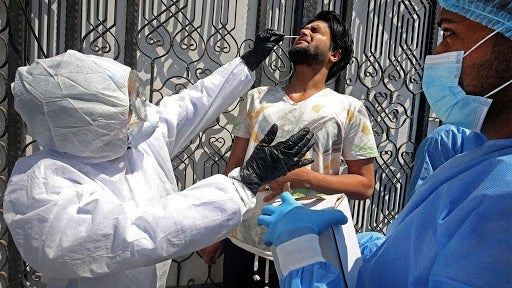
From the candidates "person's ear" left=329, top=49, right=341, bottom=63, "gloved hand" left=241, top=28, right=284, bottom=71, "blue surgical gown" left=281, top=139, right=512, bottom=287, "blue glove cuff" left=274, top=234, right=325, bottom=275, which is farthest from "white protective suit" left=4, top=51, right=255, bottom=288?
"person's ear" left=329, top=49, right=341, bottom=63

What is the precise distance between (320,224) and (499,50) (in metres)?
0.57

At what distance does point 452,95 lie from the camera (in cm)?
108

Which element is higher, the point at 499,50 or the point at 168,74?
the point at 499,50

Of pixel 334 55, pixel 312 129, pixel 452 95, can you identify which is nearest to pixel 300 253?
pixel 452 95

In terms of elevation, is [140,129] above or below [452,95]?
below

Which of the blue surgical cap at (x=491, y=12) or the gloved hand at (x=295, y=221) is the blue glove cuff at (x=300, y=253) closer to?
the gloved hand at (x=295, y=221)

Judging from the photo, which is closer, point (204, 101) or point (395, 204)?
point (204, 101)

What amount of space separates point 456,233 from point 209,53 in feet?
7.24

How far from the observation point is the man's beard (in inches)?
86.6

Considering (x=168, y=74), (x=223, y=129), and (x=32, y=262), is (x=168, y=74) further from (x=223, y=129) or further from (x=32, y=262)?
(x=32, y=262)

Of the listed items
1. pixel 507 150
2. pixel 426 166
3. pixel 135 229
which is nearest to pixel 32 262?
pixel 135 229

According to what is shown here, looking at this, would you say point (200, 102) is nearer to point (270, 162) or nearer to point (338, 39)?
point (270, 162)

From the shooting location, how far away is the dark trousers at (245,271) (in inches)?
82.7

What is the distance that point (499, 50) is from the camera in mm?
945
